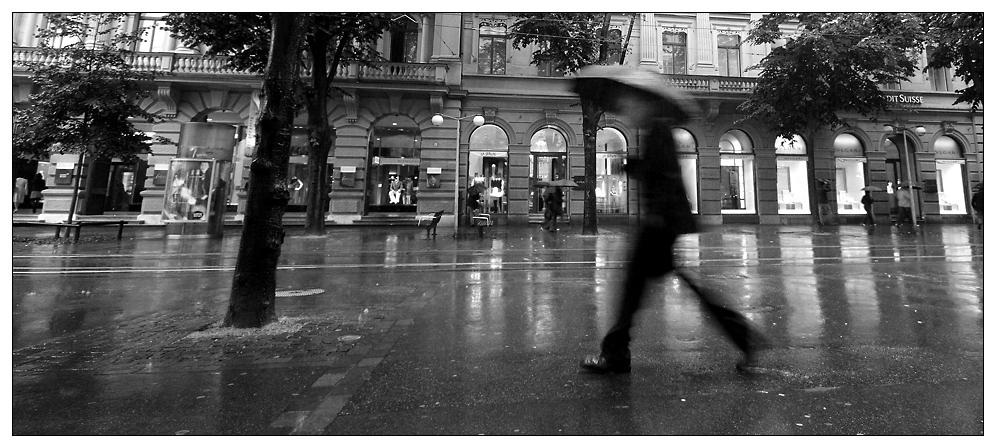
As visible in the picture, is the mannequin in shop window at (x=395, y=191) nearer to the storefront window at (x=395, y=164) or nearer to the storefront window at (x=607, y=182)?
the storefront window at (x=395, y=164)

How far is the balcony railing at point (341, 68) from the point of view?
19.3 meters

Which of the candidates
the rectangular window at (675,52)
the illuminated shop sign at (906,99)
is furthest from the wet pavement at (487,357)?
the illuminated shop sign at (906,99)

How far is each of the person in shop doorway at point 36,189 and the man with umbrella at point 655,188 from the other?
25.8 m

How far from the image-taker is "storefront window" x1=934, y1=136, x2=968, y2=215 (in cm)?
2292

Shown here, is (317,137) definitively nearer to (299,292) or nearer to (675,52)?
(299,292)

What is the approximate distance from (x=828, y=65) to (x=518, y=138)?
12.4 metres

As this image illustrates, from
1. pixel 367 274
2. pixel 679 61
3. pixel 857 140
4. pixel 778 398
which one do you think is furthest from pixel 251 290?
pixel 857 140

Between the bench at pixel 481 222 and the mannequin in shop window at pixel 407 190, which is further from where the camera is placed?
the mannequin in shop window at pixel 407 190

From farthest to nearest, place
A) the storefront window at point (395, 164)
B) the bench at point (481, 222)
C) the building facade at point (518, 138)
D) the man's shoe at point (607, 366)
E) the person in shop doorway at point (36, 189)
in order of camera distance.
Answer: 1. the storefront window at point (395, 164)
2. the building facade at point (518, 138)
3. the person in shop doorway at point (36, 189)
4. the bench at point (481, 222)
5. the man's shoe at point (607, 366)

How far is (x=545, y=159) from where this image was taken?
70.5ft

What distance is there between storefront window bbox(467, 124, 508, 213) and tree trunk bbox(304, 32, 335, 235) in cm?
762

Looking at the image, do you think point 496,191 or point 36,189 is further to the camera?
point 496,191

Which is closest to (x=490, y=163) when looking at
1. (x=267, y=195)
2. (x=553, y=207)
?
(x=553, y=207)

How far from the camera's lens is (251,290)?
4262 mm
